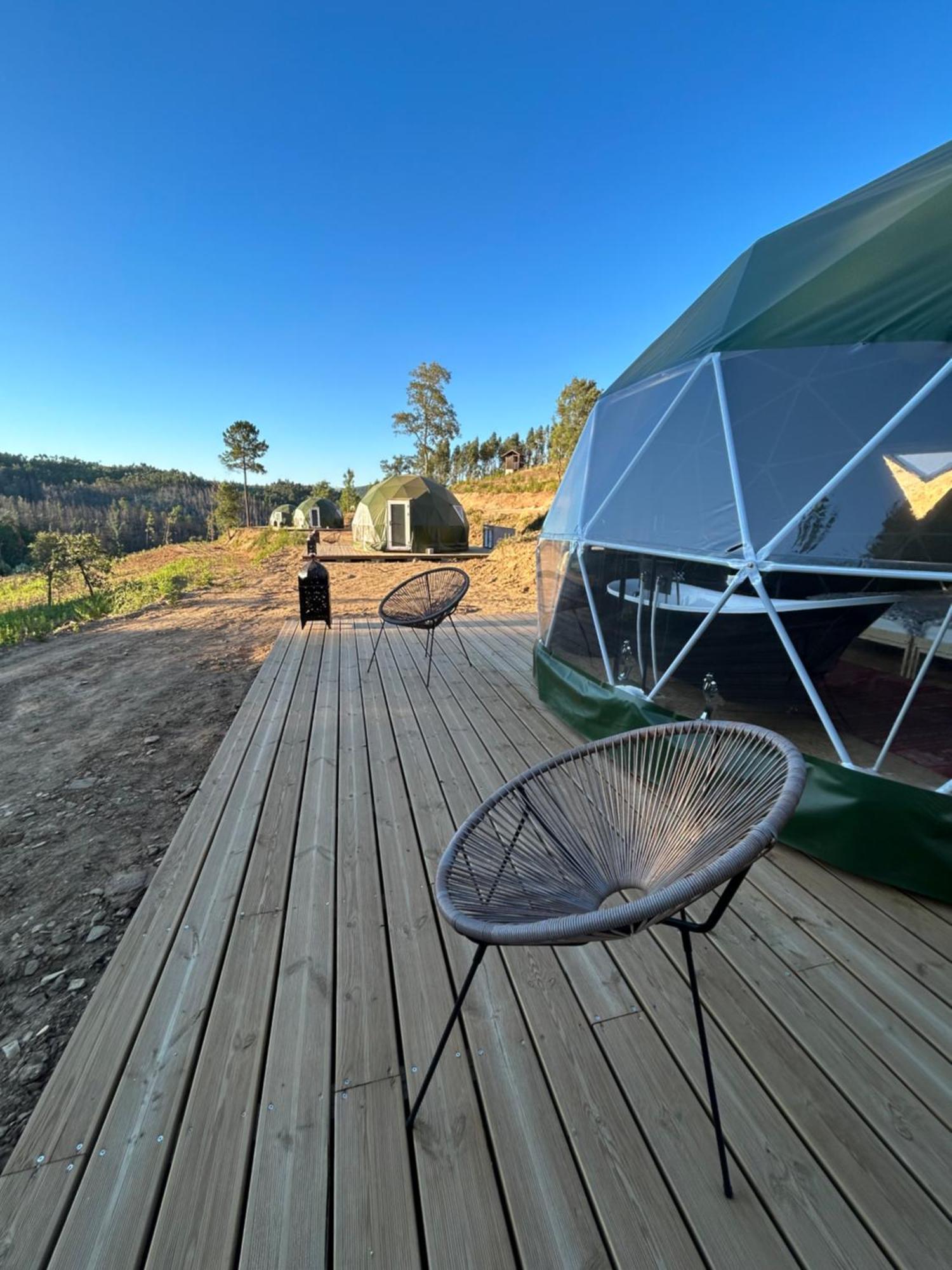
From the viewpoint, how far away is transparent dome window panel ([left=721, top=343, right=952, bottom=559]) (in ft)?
7.70

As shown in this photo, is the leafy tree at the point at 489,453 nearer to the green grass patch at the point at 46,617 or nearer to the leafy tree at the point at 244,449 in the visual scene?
the leafy tree at the point at 244,449

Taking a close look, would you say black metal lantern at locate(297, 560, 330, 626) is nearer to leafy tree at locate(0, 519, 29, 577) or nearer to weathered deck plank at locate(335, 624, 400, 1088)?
weathered deck plank at locate(335, 624, 400, 1088)

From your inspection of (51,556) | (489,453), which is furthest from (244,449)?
(51,556)

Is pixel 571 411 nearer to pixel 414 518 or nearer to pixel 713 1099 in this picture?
pixel 414 518

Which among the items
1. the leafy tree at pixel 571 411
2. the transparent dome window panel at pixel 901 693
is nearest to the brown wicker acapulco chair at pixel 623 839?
the transparent dome window panel at pixel 901 693

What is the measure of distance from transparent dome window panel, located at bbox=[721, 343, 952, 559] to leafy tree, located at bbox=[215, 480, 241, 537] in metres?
50.7

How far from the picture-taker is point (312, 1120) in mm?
1322

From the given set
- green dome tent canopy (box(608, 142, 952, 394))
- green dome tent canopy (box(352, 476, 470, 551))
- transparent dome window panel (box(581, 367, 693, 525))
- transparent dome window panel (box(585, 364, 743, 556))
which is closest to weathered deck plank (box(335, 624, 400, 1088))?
transparent dome window panel (box(585, 364, 743, 556))

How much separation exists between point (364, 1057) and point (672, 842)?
1.11m

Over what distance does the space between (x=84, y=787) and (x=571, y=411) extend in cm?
3481

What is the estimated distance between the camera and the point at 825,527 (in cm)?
237

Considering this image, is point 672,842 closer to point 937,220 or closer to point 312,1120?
point 312,1120

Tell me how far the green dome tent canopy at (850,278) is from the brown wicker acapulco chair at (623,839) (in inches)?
85.8

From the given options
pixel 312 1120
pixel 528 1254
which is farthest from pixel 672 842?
pixel 312 1120
